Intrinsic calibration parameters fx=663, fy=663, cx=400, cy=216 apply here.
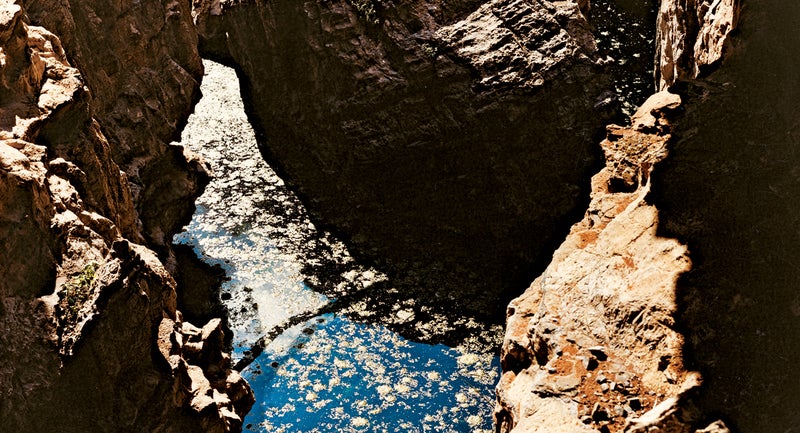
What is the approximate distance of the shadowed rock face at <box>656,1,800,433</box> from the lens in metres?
8.90

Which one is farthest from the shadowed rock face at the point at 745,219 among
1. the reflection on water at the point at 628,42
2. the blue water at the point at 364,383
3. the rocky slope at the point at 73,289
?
the reflection on water at the point at 628,42

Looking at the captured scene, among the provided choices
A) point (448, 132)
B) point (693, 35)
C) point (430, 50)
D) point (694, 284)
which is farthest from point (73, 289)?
point (430, 50)

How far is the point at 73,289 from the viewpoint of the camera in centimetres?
1078

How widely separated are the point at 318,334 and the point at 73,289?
26.3ft

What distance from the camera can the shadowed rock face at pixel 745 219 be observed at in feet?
29.2

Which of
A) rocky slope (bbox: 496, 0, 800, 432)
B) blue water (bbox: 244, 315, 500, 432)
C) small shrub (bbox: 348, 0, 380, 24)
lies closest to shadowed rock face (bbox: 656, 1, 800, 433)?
rocky slope (bbox: 496, 0, 800, 432)

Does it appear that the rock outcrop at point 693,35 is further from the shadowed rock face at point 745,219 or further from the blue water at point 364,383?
the blue water at point 364,383

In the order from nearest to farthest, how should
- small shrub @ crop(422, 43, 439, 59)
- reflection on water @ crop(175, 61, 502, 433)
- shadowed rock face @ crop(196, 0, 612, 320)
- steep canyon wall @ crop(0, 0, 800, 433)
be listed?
steep canyon wall @ crop(0, 0, 800, 433) < reflection on water @ crop(175, 61, 502, 433) < shadowed rock face @ crop(196, 0, 612, 320) < small shrub @ crop(422, 43, 439, 59)

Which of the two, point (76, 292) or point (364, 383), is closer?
point (76, 292)

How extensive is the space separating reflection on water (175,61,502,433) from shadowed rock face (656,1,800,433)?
282 inches

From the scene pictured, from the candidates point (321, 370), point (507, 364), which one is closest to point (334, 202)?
point (321, 370)

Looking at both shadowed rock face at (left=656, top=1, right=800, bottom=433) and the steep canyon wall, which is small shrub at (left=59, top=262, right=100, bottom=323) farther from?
shadowed rock face at (left=656, top=1, right=800, bottom=433)

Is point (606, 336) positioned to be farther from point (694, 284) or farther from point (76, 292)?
point (76, 292)

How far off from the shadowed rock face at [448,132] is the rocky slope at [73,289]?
26.3 feet
